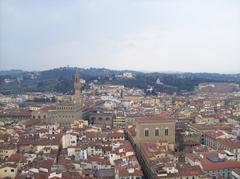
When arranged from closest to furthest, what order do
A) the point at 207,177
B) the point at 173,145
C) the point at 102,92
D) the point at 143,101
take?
the point at 207,177
the point at 173,145
the point at 143,101
the point at 102,92

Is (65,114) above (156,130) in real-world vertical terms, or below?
below

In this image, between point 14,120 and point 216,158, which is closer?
point 216,158

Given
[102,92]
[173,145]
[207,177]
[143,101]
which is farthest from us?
[102,92]

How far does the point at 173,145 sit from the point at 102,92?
122 feet

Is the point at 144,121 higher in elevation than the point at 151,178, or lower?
higher

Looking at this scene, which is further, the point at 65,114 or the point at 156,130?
the point at 65,114

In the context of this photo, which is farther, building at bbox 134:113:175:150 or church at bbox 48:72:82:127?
church at bbox 48:72:82:127

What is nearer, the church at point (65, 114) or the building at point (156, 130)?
the building at point (156, 130)

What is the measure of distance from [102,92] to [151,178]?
138 feet

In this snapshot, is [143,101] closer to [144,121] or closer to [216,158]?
[144,121]

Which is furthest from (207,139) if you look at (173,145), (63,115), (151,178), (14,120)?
(14,120)

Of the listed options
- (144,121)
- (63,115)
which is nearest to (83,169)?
(144,121)

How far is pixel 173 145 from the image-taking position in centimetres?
2156

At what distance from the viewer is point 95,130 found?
978 inches
